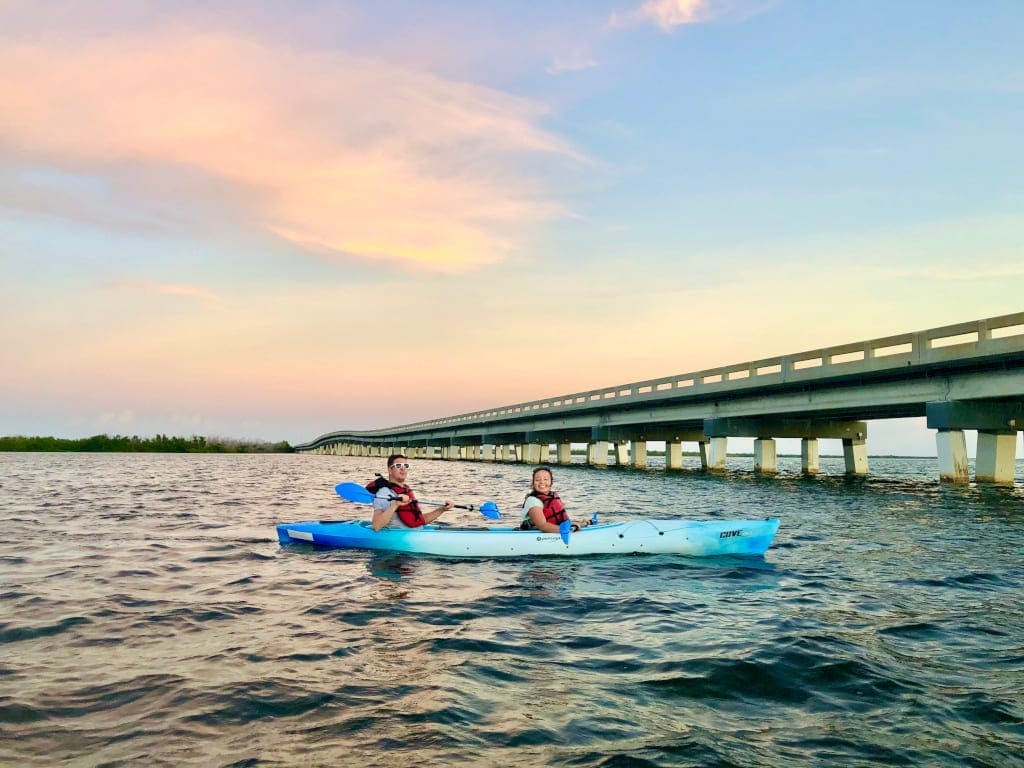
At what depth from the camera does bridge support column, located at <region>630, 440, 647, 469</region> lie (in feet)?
174

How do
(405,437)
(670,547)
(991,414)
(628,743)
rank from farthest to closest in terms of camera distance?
(405,437) < (991,414) < (670,547) < (628,743)

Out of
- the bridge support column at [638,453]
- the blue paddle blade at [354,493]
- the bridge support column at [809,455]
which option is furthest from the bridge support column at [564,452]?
the blue paddle blade at [354,493]

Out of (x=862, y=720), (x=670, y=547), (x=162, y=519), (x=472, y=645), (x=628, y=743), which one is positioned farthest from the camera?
(x=162, y=519)

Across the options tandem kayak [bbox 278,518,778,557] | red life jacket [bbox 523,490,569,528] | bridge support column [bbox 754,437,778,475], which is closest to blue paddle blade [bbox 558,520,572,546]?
tandem kayak [bbox 278,518,778,557]

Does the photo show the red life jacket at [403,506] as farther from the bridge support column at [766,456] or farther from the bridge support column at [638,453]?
the bridge support column at [638,453]

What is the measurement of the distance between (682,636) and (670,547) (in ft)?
17.1

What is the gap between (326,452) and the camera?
182375 millimetres

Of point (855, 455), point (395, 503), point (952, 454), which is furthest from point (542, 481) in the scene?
point (855, 455)

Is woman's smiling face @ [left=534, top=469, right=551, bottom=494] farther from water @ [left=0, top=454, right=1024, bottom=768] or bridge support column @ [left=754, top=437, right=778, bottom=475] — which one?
bridge support column @ [left=754, top=437, right=778, bottom=475]

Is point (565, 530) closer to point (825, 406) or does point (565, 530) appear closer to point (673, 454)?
point (825, 406)

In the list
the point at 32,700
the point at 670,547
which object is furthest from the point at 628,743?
the point at 670,547

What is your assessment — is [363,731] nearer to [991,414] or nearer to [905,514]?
[905,514]

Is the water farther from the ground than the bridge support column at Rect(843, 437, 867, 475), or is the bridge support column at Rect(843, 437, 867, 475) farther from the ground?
the bridge support column at Rect(843, 437, 867, 475)

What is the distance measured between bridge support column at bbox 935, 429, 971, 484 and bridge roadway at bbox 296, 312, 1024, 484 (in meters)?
0.05
